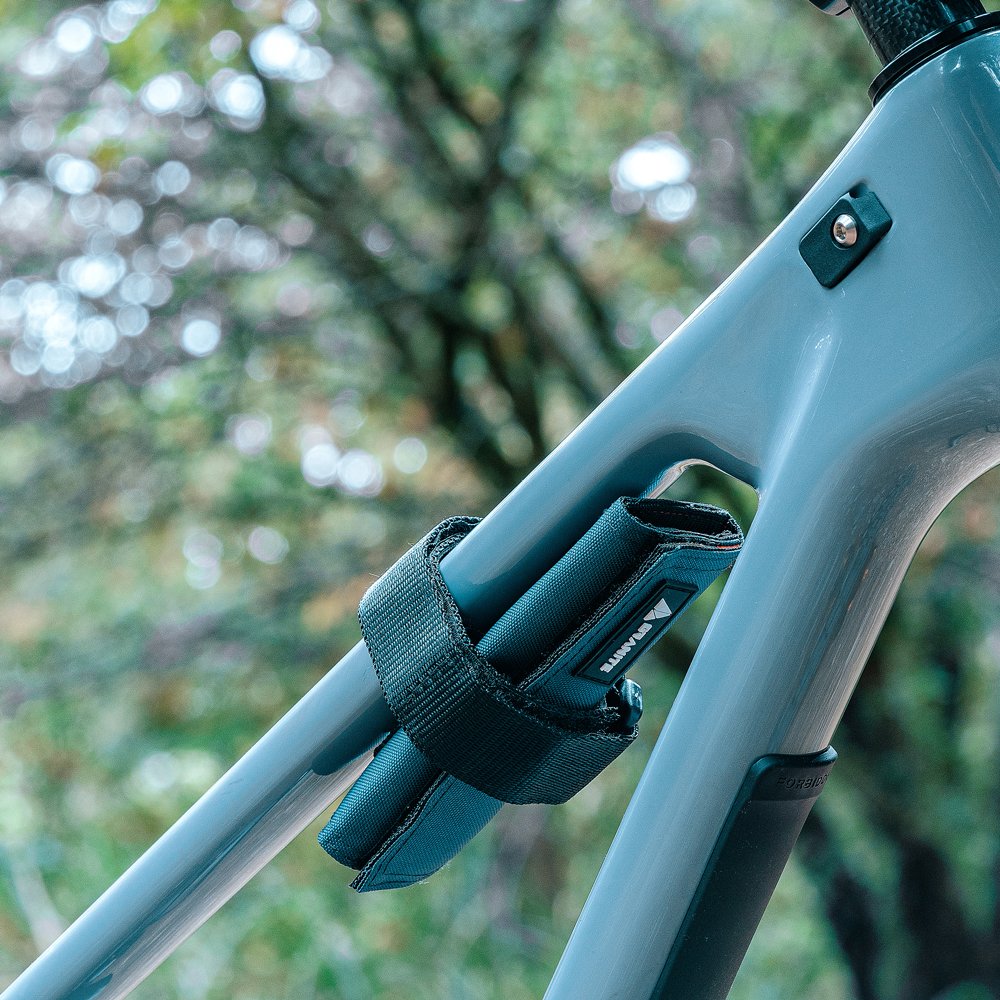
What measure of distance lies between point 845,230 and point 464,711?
209 millimetres

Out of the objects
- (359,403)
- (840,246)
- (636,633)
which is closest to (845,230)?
(840,246)

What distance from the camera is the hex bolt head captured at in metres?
0.32

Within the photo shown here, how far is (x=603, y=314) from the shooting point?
6.82 feet

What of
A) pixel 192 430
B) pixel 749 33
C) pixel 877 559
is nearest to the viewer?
pixel 877 559

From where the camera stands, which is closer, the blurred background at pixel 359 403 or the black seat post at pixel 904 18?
the black seat post at pixel 904 18

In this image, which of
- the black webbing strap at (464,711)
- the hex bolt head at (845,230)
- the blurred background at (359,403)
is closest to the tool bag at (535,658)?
the black webbing strap at (464,711)

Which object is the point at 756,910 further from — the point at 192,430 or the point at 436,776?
the point at 192,430

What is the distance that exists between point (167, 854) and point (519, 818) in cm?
192

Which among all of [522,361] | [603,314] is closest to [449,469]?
[522,361]

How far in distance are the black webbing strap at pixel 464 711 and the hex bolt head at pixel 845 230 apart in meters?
0.19

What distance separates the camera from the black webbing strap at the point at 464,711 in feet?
1.22

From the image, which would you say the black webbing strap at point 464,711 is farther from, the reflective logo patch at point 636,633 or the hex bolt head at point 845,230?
the hex bolt head at point 845,230

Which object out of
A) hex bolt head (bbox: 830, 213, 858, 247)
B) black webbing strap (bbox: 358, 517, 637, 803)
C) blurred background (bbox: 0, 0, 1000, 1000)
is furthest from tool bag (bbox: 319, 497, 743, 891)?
blurred background (bbox: 0, 0, 1000, 1000)

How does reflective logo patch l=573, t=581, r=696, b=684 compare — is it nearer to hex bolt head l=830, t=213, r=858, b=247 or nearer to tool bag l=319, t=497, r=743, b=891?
A: tool bag l=319, t=497, r=743, b=891
